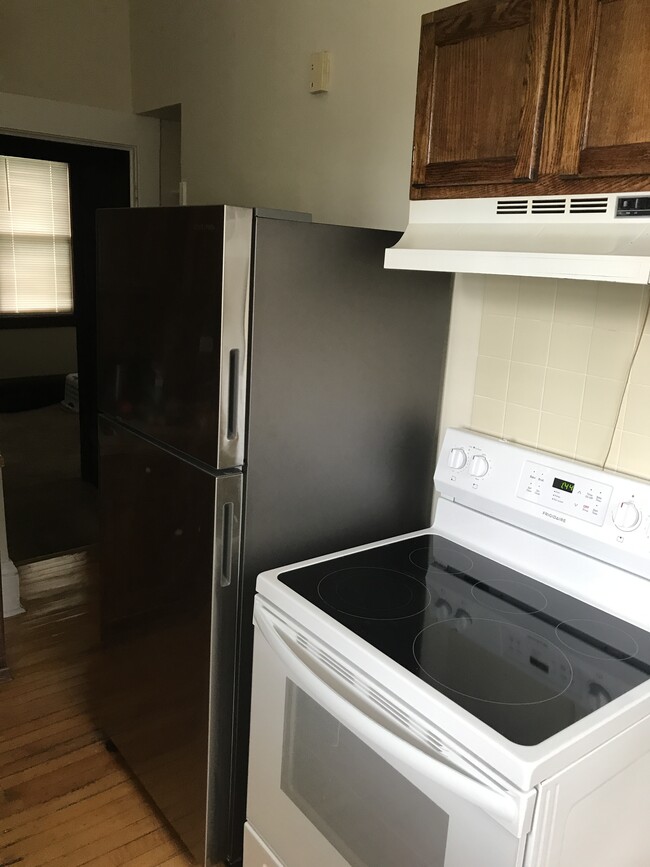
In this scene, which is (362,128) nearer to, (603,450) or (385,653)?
(603,450)

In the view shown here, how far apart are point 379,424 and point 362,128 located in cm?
87

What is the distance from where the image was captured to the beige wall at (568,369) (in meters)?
1.53

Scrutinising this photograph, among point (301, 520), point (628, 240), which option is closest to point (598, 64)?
point (628, 240)

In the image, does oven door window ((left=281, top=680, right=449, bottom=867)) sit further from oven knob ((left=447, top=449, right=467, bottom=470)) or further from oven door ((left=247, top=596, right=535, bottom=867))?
oven knob ((left=447, top=449, right=467, bottom=470))

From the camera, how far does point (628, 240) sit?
1104mm

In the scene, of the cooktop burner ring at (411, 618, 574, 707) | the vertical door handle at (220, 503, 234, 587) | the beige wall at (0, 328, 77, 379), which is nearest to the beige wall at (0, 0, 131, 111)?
the beige wall at (0, 328, 77, 379)

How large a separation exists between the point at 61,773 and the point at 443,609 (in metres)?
1.39

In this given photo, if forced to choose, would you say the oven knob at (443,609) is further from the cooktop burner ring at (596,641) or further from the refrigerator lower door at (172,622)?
the refrigerator lower door at (172,622)

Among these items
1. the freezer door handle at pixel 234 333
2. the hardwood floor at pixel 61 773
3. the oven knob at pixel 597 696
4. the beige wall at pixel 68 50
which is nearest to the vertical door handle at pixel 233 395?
the freezer door handle at pixel 234 333

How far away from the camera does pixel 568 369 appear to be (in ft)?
5.42

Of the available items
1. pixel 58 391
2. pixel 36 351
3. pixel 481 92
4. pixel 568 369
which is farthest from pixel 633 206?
pixel 58 391

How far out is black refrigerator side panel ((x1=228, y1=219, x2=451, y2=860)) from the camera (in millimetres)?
1564

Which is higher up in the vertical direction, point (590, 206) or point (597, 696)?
point (590, 206)

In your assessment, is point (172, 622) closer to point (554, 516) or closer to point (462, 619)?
point (462, 619)
